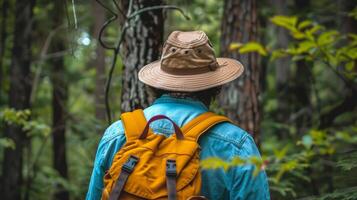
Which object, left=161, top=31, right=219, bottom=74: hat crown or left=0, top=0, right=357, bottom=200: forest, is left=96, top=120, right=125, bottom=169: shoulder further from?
left=0, top=0, right=357, bottom=200: forest

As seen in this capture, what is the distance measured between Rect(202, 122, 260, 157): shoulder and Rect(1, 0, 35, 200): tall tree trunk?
641 cm

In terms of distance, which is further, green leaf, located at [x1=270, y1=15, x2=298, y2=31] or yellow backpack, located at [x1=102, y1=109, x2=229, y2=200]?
green leaf, located at [x1=270, y1=15, x2=298, y2=31]

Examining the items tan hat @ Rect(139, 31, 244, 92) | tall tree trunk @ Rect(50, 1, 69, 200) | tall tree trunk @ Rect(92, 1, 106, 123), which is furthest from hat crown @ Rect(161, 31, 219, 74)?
tall tree trunk @ Rect(50, 1, 69, 200)

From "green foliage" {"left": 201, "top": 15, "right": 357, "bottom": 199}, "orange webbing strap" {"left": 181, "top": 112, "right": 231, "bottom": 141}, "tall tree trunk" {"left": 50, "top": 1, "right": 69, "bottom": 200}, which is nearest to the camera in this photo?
"orange webbing strap" {"left": 181, "top": 112, "right": 231, "bottom": 141}

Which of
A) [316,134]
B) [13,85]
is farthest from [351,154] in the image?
[13,85]

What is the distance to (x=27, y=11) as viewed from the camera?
29.3 feet

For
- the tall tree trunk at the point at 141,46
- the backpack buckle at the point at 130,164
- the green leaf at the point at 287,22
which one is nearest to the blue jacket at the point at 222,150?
the backpack buckle at the point at 130,164

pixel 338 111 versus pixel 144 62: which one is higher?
pixel 144 62

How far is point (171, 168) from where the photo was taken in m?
2.79

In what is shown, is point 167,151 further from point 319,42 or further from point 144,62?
point 319,42

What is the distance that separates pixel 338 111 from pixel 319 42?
801 mm

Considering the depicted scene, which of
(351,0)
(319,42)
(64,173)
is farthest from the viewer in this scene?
(64,173)

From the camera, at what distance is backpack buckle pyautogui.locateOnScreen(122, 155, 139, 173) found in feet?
9.31

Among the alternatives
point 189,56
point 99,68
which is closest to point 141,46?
point 189,56
